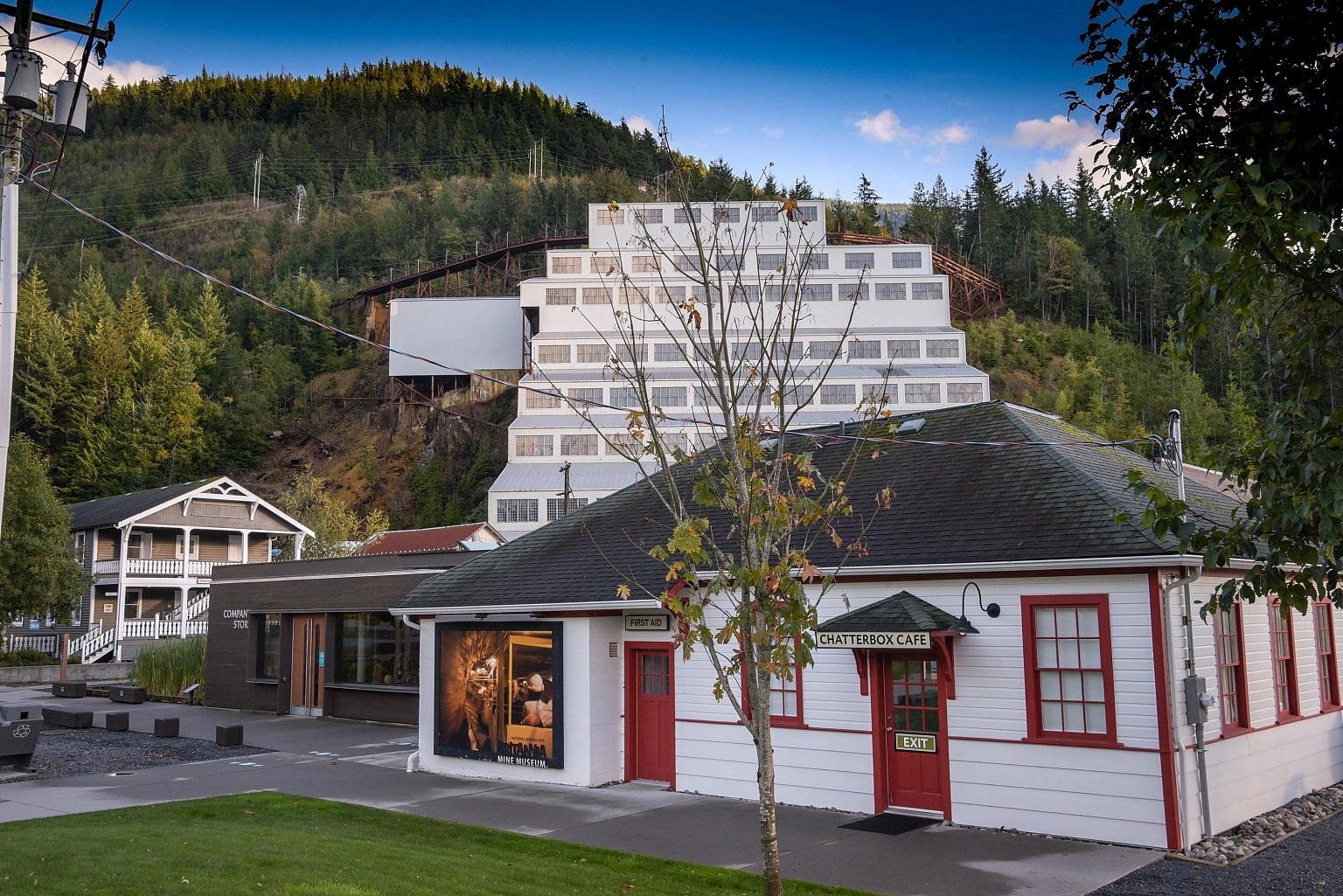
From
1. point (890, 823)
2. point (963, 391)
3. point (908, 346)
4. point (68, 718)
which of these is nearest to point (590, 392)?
point (908, 346)

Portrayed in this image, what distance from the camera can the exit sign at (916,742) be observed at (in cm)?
1335

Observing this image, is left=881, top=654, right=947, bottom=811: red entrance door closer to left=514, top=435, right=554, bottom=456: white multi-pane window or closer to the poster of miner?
the poster of miner

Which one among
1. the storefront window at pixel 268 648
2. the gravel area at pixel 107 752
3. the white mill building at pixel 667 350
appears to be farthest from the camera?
the white mill building at pixel 667 350

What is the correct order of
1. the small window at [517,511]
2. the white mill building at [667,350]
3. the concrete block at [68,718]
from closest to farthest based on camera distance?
1. the concrete block at [68,718]
2. the small window at [517,511]
3. the white mill building at [667,350]

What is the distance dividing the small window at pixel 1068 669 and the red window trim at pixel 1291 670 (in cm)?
405

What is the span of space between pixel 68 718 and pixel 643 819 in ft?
60.5

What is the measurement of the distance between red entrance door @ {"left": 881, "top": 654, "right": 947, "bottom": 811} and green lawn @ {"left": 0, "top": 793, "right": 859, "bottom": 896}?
3841 mm

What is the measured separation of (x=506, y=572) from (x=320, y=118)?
7140 inches

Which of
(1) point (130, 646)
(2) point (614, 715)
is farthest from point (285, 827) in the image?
(1) point (130, 646)

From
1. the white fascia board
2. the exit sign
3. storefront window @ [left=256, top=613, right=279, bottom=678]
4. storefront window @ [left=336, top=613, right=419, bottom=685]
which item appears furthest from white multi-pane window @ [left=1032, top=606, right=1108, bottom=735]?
storefront window @ [left=256, top=613, right=279, bottom=678]

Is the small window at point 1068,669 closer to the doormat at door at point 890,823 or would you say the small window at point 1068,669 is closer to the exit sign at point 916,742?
the exit sign at point 916,742

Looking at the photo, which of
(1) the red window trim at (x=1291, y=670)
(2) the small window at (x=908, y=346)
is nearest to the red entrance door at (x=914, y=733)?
(1) the red window trim at (x=1291, y=670)

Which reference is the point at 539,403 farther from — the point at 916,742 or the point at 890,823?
the point at 890,823

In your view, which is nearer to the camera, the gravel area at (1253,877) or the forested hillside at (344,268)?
the gravel area at (1253,877)
